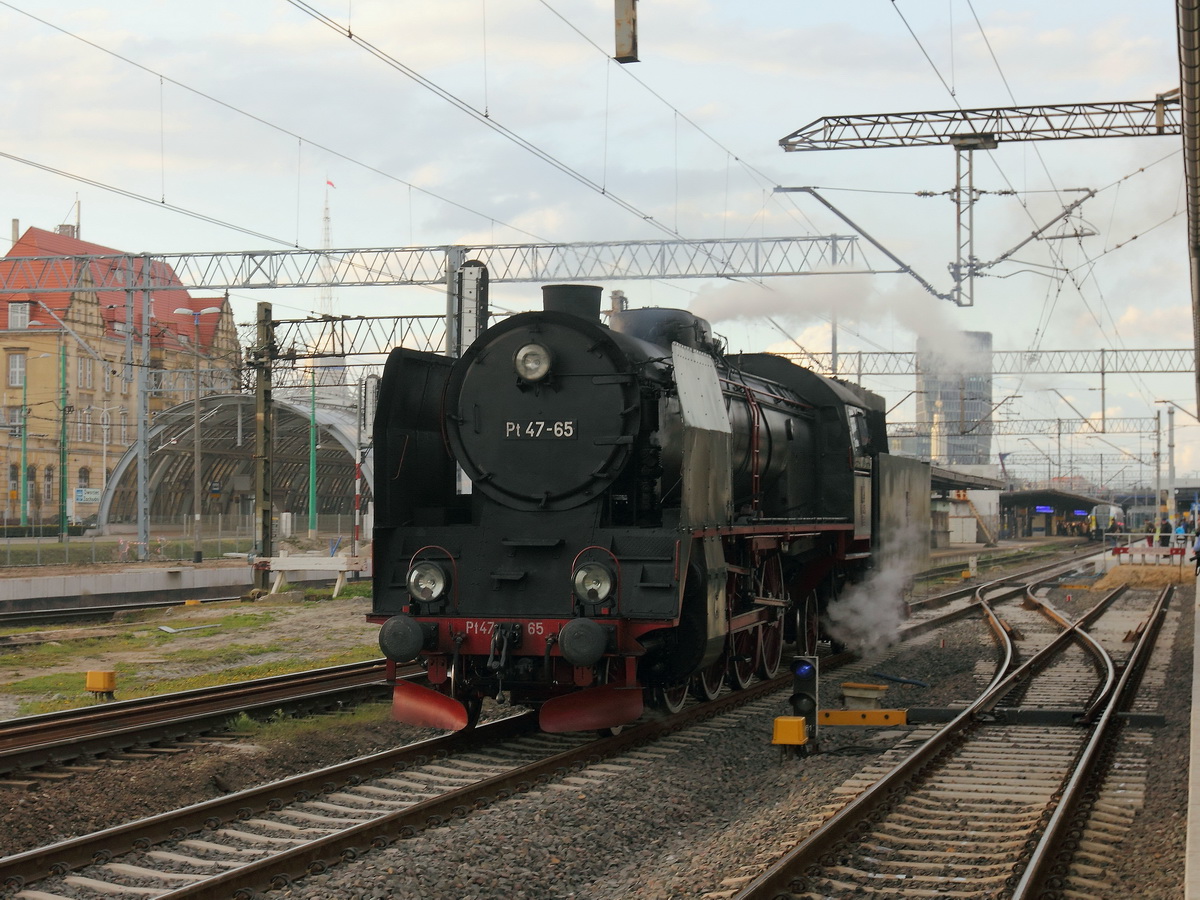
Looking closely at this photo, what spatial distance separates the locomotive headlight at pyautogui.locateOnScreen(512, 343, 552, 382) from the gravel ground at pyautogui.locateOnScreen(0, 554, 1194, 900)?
3.01m

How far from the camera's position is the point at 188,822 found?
667cm

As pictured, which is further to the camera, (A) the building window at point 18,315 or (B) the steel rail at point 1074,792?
(A) the building window at point 18,315

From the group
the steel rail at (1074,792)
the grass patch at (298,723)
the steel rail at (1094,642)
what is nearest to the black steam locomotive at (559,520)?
the grass patch at (298,723)

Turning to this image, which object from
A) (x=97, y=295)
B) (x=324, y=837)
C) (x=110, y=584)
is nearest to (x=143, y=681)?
(x=324, y=837)

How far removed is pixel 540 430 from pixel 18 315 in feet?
198

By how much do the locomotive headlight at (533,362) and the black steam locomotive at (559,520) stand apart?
0.06ft

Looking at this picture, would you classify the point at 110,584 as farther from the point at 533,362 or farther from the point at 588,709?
the point at 588,709

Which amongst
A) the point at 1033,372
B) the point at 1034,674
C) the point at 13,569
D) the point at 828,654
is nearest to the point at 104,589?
the point at 13,569

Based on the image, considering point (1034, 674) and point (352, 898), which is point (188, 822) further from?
point (1034, 674)

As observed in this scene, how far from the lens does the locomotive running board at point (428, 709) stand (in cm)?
899

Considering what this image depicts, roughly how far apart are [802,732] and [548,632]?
81.1 inches

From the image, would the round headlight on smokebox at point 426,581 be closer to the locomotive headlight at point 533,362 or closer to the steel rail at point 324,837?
the steel rail at point 324,837

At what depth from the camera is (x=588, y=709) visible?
8.91m

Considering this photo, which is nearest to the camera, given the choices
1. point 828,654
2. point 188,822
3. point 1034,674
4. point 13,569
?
point 188,822
